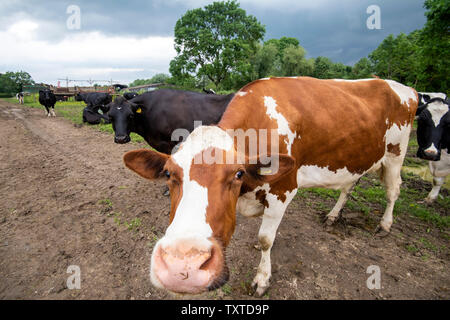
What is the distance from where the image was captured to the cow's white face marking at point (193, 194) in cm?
139

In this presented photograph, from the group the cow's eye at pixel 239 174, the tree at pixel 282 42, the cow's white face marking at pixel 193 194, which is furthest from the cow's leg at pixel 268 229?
the tree at pixel 282 42

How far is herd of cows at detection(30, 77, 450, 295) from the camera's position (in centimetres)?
139

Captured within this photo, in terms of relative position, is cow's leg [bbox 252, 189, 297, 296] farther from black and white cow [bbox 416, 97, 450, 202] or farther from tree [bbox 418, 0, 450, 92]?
tree [bbox 418, 0, 450, 92]

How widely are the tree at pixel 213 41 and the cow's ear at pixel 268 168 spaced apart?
96.8 ft

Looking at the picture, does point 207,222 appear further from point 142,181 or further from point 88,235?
point 142,181

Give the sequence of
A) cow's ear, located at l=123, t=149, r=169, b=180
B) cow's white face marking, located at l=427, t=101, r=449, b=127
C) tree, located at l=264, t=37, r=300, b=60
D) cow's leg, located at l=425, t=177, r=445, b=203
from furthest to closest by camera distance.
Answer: tree, located at l=264, t=37, r=300, b=60 < cow's leg, located at l=425, t=177, r=445, b=203 < cow's white face marking, located at l=427, t=101, r=449, b=127 < cow's ear, located at l=123, t=149, r=169, b=180

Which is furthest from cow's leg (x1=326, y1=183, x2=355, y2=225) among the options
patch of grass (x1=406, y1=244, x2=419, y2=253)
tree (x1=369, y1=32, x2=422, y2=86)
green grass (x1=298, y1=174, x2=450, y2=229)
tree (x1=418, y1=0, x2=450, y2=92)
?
tree (x1=369, y1=32, x2=422, y2=86)

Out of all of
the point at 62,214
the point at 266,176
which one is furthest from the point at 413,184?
the point at 62,214

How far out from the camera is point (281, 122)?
8.14 feet

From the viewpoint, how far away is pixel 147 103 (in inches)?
207

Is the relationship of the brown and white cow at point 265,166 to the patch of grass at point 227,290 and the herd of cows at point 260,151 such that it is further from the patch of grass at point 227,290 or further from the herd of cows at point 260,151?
the patch of grass at point 227,290

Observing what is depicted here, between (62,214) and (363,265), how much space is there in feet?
16.7

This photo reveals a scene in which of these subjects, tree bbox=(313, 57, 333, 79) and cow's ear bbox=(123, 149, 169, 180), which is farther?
tree bbox=(313, 57, 333, 79)

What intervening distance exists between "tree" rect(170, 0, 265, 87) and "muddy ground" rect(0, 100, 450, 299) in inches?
1077
